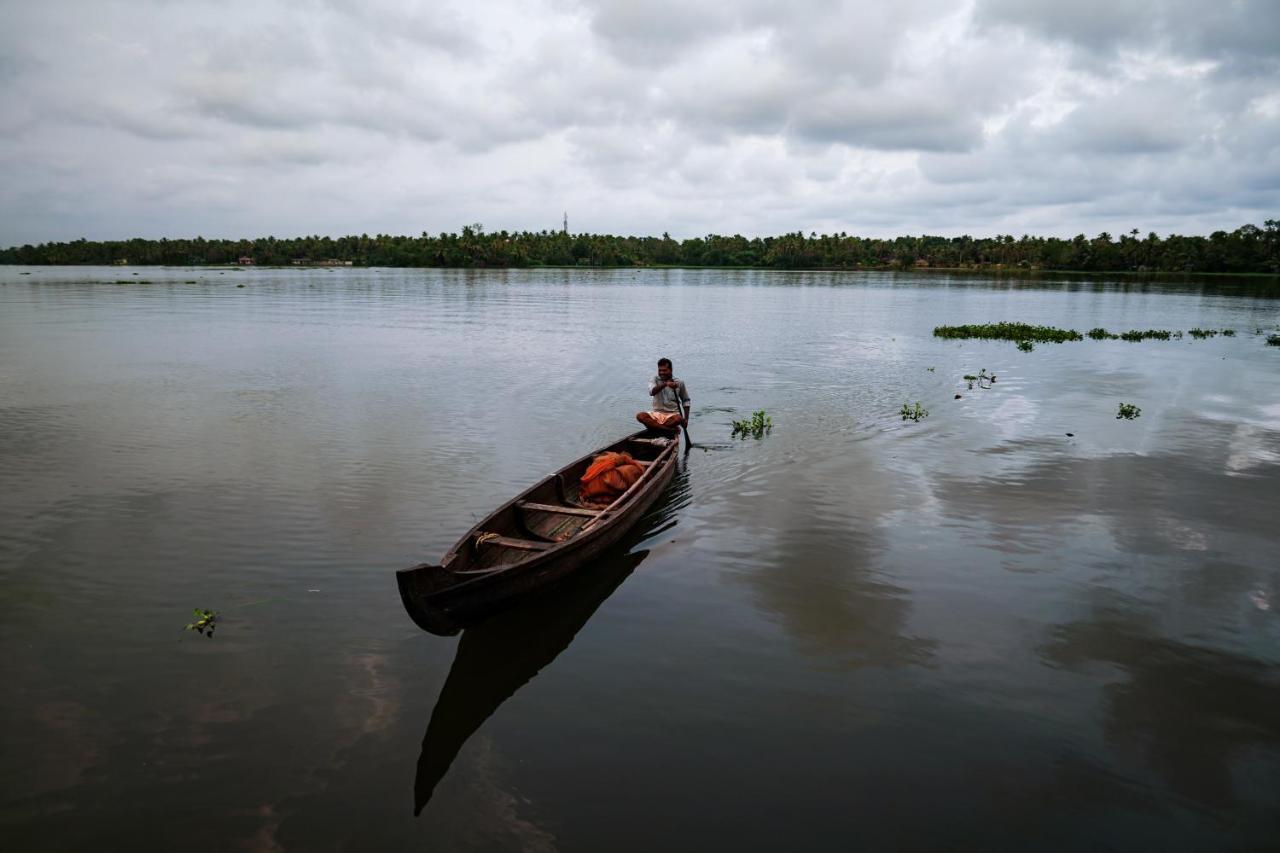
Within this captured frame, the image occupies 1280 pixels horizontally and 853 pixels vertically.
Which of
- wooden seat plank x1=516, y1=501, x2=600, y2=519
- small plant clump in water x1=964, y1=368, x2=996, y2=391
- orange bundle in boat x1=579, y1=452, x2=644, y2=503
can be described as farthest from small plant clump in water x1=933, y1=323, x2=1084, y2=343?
wooden seat plank x1=516, y1=501, x2=600, y2=519

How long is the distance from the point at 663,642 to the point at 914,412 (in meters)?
14.4

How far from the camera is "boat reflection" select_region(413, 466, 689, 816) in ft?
21.4

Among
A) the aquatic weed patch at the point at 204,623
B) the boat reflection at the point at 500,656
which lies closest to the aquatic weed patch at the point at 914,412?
the boat reflection at the point at 500,656

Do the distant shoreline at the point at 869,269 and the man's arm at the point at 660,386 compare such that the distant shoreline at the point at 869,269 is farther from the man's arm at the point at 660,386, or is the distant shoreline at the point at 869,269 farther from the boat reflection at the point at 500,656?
the boat reflection at the point at 500,656

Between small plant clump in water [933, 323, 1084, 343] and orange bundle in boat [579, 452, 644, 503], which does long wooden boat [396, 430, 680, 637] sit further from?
small plant clump in water [933, 323, 1084, 343]

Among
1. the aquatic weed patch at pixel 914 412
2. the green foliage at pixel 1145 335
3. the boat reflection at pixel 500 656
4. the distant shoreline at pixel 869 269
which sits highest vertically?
the distant shoreline at pixel 869 269

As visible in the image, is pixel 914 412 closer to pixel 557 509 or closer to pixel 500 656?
pixel 557 509

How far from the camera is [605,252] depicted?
178625mm

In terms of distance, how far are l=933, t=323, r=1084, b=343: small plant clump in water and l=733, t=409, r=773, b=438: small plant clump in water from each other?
23059 mm

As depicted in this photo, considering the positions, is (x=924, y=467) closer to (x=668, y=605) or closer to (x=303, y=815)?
(x=668, y=605)

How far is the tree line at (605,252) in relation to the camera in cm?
14862

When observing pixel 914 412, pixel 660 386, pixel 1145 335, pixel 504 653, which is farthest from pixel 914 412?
pixel 1145 335

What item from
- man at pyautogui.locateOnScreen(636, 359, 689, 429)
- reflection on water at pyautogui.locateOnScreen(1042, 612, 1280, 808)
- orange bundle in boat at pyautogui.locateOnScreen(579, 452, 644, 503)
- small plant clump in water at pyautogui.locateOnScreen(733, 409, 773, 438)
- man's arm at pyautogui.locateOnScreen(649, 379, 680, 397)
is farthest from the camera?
small plant clump in water at pyautogui.locateOnScreen(733, 409, 773, 438)

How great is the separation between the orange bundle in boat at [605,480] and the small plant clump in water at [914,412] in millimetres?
10832
